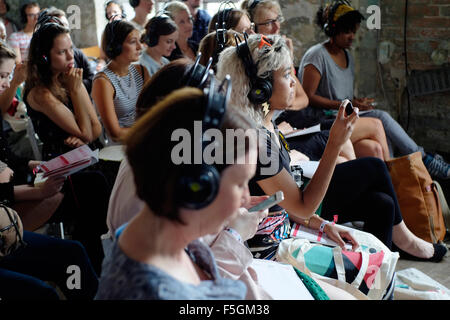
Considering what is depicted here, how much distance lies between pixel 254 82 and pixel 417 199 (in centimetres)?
155

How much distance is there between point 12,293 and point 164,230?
3.86 ft

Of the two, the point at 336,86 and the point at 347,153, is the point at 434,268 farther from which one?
the point at 336,86

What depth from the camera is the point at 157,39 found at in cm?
366

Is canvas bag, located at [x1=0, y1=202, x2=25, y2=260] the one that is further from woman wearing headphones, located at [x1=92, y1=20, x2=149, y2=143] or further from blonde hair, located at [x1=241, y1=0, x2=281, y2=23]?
blonde hair, located at [x1=241, y1=0, x2=281, y2=23]

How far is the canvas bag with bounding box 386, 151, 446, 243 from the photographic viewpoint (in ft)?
9.67

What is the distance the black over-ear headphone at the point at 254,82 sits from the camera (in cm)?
→ 195

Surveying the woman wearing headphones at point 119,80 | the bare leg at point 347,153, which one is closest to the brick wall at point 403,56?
the bare leg at point 347,153

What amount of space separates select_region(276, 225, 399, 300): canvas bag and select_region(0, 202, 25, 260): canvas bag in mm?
994

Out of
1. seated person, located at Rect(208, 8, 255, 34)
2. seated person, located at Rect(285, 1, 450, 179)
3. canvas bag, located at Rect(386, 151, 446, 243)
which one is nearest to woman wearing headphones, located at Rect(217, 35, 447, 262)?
canvas bag, located at Rect(386, 151, 446, 243)

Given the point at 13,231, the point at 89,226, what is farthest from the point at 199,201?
the point at 89,226

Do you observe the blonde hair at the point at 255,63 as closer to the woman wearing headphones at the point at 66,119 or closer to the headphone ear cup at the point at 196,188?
the headphone ear cup at the point at 196,188

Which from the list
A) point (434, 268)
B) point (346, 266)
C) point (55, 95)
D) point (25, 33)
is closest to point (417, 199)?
point (434, 268)

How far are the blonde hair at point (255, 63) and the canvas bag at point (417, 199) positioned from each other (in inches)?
54.2

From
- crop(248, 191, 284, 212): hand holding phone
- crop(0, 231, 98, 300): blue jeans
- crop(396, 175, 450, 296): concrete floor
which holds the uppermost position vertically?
crop(248, 191, 284, 212): hand holding phone
